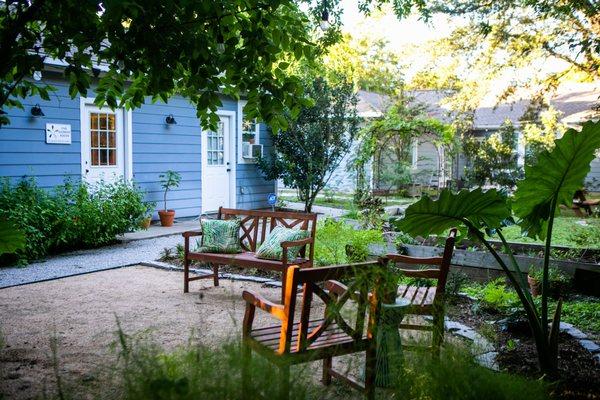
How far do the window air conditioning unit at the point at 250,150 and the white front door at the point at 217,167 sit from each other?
1.42ft

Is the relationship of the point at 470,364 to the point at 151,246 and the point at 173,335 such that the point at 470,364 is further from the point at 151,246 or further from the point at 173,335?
the point at 151,246

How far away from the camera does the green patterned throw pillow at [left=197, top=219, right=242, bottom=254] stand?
637 centimetres

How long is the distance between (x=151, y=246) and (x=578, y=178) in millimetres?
7181

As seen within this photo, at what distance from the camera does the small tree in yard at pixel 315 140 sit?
1380cm

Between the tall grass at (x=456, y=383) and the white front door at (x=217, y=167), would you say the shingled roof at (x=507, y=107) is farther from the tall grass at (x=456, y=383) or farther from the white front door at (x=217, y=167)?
the tall grass at (x=456, y=383)

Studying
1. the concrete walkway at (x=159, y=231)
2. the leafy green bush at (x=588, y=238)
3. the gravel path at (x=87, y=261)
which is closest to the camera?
the gravel path at (x=87, y=261)

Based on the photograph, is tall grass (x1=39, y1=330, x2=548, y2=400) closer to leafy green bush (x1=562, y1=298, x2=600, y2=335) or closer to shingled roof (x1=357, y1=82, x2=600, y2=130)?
leafy green bush (x1=562, y1=298, x2=600, y2=335)

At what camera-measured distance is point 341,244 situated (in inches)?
292

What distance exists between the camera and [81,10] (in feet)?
11.5

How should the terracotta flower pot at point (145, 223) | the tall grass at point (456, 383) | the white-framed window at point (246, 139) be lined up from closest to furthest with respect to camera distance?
the tall grass at point (456, 383) → the terracotta flower pot at point (145, 223) → the white-framed window at point (246, 139)

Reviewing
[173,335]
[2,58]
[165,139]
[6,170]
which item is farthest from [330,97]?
[2,58]

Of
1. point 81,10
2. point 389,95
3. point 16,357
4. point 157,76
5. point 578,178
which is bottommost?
point 16,357

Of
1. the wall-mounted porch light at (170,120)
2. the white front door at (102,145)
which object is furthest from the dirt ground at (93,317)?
the wall-mounted porch light at (170,120)

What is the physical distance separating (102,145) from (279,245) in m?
6.05
